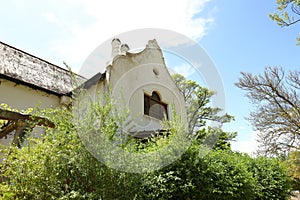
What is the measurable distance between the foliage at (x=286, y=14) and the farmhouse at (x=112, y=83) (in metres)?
3.35

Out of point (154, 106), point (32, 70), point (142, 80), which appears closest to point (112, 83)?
point (142, 80)

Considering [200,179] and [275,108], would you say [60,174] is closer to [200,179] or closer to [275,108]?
[200,179]

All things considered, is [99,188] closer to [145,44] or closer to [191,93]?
[145,44]

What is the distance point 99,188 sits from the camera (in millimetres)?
3594

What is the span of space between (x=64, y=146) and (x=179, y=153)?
2.44 metres

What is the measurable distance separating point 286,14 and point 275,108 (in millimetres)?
12975

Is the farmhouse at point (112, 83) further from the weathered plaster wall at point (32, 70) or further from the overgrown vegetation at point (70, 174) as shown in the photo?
the overgrown vegetation at point (70, 174)

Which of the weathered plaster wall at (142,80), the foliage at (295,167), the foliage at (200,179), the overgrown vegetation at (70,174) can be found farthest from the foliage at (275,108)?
the overgrown vegetation at (70,174)

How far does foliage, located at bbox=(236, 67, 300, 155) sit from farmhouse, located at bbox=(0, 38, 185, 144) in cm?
655

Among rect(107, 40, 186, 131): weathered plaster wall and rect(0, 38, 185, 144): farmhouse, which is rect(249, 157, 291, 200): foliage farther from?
rect(0, 38, 185, 144): farmhouse

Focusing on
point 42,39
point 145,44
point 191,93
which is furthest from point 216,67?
point 191,93

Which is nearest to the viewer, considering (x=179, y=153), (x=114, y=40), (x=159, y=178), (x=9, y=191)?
(x=9, y=191)

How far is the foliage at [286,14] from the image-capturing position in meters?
5.50

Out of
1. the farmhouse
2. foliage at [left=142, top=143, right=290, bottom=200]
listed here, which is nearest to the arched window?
the farmhouse
